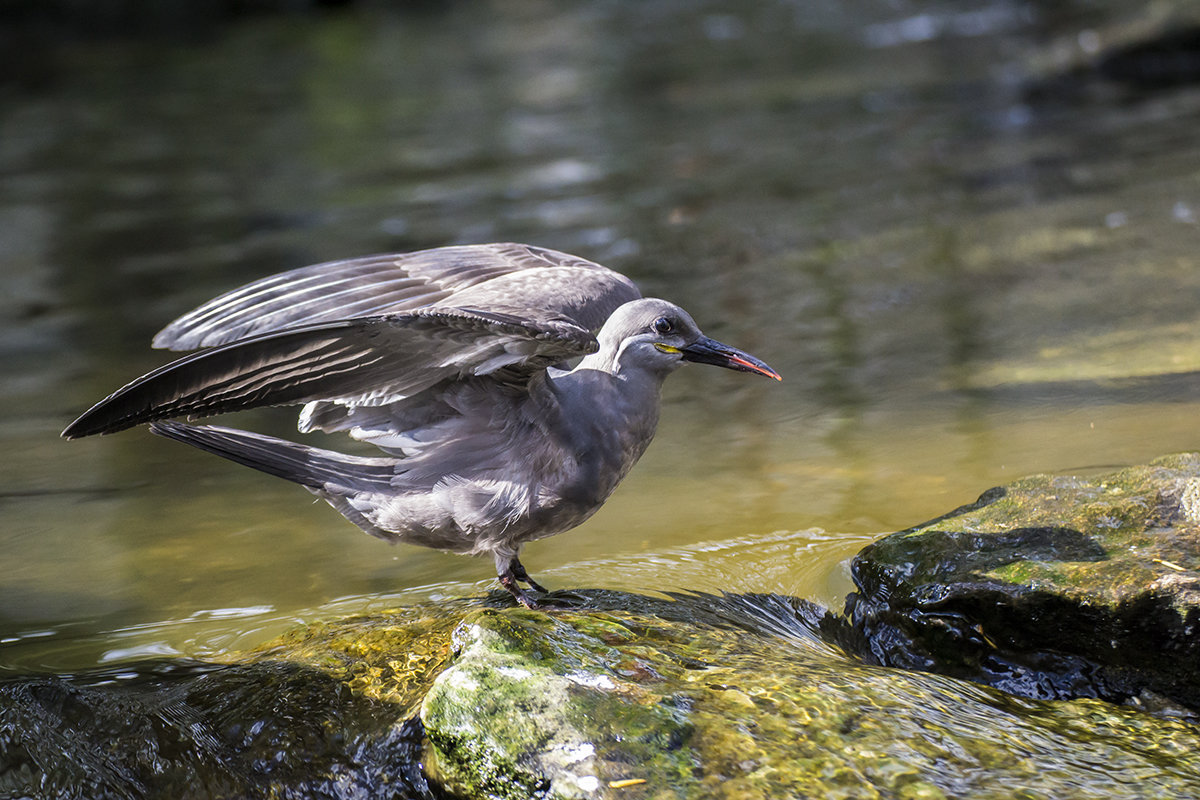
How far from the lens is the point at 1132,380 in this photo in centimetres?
562

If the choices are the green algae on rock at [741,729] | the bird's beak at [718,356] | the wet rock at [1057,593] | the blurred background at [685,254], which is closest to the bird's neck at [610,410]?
the bird's beak at [718,356]

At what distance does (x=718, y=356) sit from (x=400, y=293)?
1.07m

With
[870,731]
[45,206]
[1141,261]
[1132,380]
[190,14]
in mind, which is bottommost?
[870,731]

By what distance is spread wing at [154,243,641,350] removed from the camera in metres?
4.05

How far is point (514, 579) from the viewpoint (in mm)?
3996

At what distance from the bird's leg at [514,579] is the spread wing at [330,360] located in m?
0.68

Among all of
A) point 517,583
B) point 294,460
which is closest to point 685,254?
point 517,583

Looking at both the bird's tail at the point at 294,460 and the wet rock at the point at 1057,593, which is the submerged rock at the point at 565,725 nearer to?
the wet rock at the point at 1057,593

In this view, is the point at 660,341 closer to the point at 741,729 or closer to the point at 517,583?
the point at 517,583

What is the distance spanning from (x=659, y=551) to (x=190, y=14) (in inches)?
957

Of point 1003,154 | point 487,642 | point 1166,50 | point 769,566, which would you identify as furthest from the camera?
point 1166,50

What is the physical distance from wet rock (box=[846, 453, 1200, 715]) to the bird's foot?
37.1 inches

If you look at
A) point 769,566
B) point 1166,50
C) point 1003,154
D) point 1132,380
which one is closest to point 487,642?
point 769,566

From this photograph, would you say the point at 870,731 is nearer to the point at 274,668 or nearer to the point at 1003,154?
the point at 274,668
